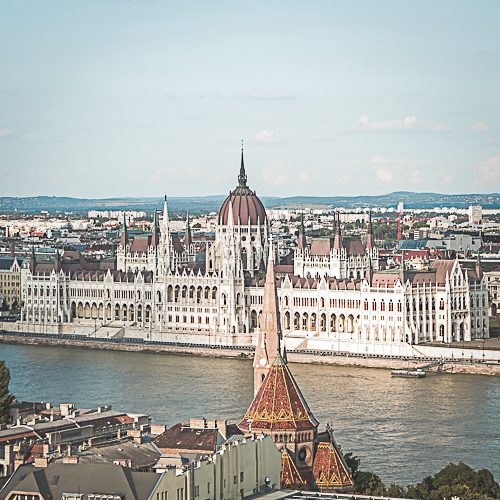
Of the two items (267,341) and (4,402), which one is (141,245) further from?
(267,341)

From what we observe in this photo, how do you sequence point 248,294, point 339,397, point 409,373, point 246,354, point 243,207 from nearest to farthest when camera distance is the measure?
point 339,397
point 409,373
point 246,354
point 248,294
point 243,207

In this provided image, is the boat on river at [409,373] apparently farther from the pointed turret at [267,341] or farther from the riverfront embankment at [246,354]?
the pointed turret at [267,341]

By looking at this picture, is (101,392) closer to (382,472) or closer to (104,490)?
(382,472)

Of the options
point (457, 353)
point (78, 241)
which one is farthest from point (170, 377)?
point (78, 241)

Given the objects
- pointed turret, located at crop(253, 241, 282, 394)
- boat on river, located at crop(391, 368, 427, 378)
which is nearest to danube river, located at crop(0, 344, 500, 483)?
boat on river, located at crop(391, 368, 427, 378)

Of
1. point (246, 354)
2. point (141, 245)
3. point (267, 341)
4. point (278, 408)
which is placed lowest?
point (246, 354)

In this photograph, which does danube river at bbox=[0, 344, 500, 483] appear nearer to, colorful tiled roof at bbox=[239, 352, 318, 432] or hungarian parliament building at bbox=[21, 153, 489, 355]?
hungarian parliament building at bbox=[21, 153, 489, 355]

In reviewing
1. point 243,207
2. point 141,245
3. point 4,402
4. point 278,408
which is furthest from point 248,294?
point 278,408
